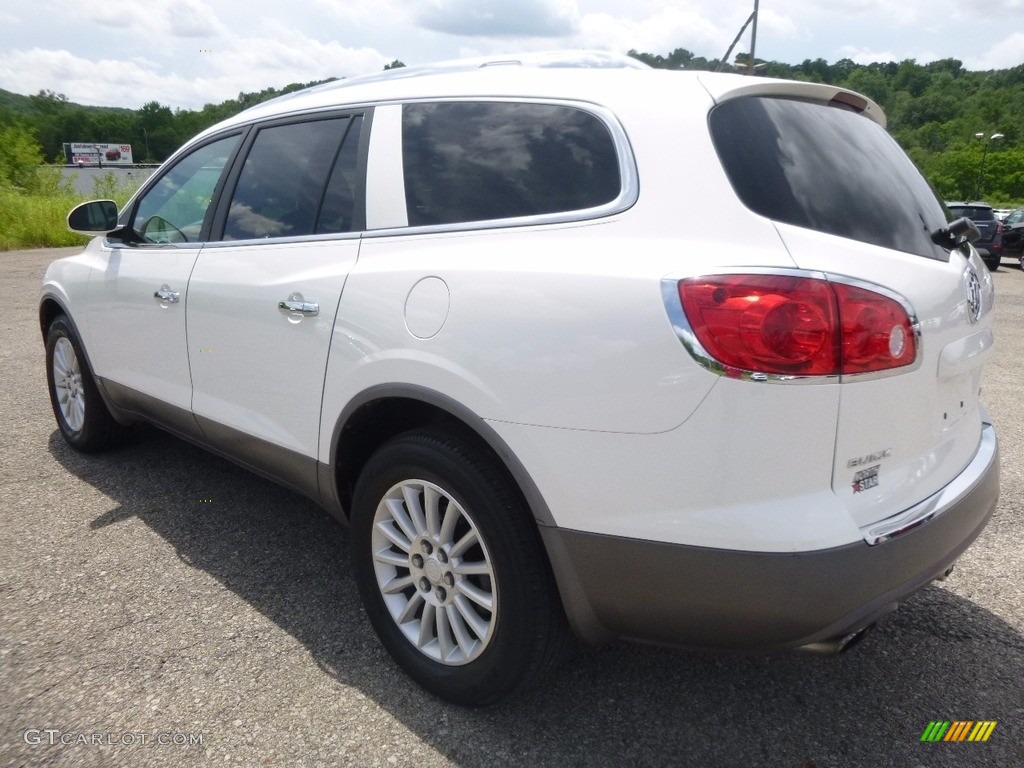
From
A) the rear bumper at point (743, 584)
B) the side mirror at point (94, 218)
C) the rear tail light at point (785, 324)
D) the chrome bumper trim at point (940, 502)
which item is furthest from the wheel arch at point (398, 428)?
the side mirror at point (94, 218)

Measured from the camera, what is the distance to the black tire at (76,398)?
442 cm

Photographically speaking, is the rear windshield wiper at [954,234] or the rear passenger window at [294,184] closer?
the rear windshield wiper at [954,234]

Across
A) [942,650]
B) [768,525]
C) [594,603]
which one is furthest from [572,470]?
[942,650]

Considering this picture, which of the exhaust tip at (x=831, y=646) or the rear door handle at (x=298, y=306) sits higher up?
the rear door handle at (x=298, y=306)

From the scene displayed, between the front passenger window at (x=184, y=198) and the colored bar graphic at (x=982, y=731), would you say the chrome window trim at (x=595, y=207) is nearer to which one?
the front passenger window at (x=184, y=198)

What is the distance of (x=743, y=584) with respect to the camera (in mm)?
1834

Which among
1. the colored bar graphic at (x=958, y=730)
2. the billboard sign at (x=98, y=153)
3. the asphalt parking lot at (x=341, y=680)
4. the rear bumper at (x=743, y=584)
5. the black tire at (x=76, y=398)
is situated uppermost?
the billboard sign at (x=98, y=153)

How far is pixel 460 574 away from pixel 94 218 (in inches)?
118

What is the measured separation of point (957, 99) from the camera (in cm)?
8431

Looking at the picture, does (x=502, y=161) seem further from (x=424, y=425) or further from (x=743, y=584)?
(x=743, y=584)

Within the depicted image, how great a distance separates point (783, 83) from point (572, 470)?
47.3 inches

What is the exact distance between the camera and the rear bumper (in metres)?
1.81

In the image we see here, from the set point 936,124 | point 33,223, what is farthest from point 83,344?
point 936,124

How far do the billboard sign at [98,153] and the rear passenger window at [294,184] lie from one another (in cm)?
8432
